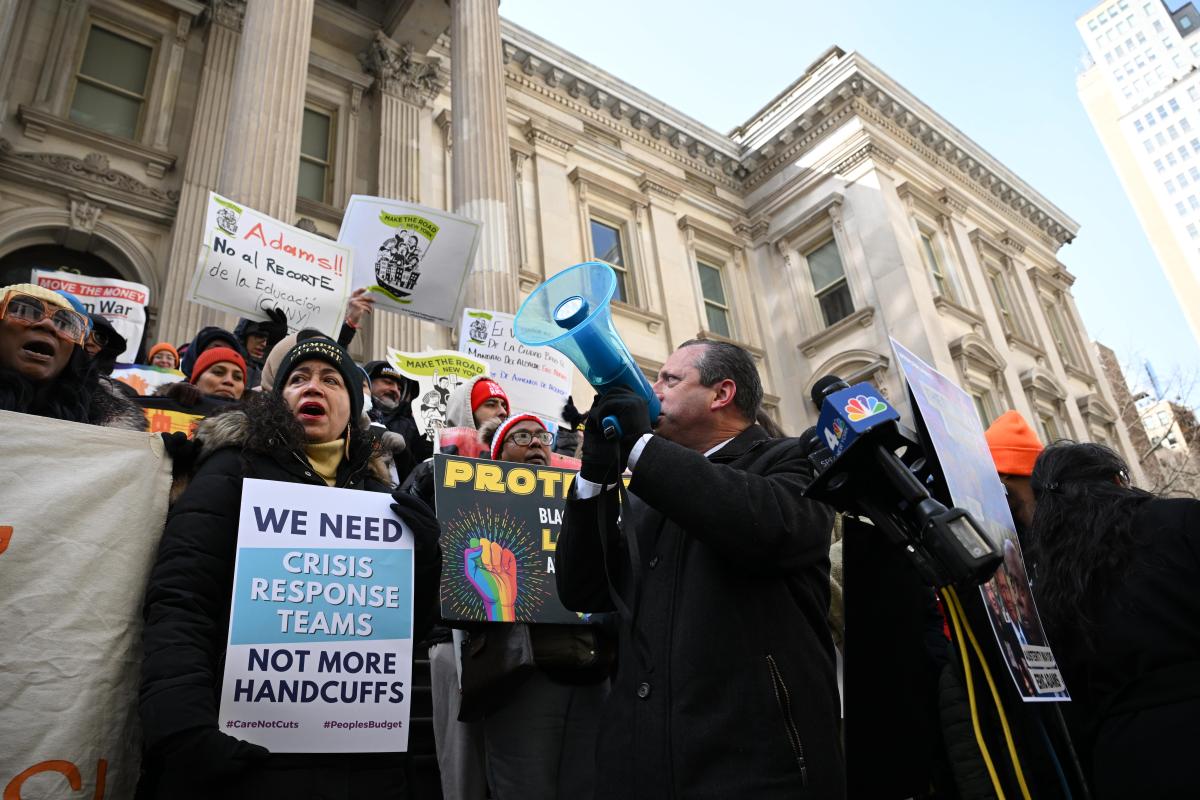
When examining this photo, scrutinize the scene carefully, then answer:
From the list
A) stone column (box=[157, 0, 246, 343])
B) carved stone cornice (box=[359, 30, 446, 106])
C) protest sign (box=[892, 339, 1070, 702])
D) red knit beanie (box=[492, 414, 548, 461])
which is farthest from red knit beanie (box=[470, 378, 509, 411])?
carved stone cornice (box=[359, 30, 446, 106])

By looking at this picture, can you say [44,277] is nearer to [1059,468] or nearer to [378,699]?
[378,699]

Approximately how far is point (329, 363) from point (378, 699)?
3.97 feet

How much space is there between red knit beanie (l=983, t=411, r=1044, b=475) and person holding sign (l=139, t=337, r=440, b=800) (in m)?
2.51

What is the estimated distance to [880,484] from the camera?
160cm

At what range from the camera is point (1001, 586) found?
5.81 feet

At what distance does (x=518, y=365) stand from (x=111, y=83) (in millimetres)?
8086

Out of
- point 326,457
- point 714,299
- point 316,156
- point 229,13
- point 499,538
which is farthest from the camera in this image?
point 714,299

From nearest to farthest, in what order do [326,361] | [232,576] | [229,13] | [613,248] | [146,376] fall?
[232,576], [326,361], [146,376], [229,13], [613,248]

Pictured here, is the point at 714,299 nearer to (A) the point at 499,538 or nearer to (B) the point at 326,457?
(A) the point at 499,538

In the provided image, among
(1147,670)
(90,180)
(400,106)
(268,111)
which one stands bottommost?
(1147,670)

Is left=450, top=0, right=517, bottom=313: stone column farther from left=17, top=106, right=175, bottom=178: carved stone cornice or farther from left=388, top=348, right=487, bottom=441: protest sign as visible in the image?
left=17, top=106, right=175, bottom=178: carved stone cornice

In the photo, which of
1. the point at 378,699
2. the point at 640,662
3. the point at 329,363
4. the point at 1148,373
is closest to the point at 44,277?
the point at 329,363

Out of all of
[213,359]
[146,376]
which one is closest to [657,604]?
[213,359]

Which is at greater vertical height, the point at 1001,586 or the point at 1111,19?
the point at 1111,19
